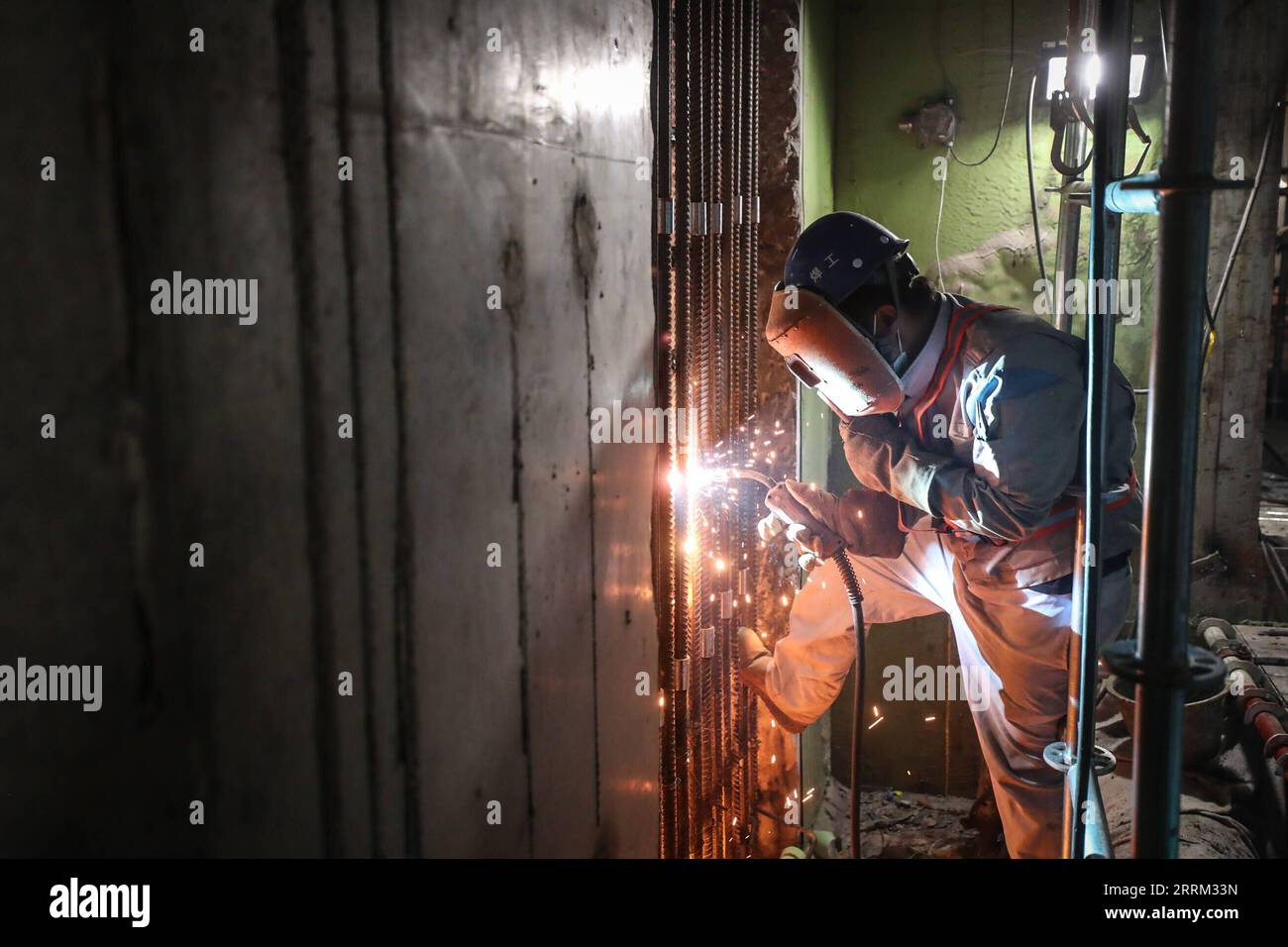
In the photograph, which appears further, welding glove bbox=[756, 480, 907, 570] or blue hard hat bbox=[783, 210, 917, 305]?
welding glove bbox=[756, 480, 907, 570]

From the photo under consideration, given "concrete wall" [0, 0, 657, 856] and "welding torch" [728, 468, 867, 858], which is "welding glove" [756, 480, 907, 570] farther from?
"concrete wall" [0, 0, 657, 856]

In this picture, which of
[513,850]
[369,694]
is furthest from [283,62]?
[513,850]

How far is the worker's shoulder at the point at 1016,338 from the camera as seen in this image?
3.14 metres

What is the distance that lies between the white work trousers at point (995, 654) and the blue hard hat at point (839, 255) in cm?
120

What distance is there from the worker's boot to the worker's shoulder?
1.53m

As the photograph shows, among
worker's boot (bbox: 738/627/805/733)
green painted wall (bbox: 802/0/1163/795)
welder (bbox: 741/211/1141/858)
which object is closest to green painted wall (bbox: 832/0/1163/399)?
green painted wall (bbox: 802/0/1163/795)

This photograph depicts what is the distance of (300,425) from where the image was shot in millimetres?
1254

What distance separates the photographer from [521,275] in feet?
5.63

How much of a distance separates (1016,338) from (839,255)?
0.67m

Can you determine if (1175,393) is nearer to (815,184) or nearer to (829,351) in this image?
(829,351)

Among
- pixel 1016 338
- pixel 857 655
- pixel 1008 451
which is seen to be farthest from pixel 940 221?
pixel 857 655

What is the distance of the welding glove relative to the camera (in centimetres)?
363
